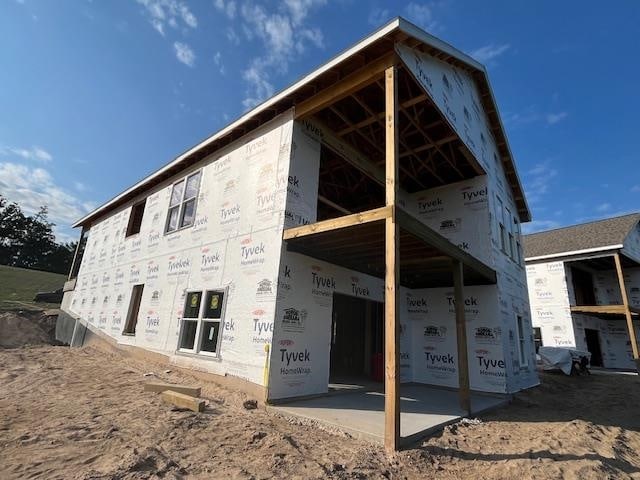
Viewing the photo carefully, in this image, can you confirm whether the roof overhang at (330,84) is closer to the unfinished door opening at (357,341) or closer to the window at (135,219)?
the window at (135,219)

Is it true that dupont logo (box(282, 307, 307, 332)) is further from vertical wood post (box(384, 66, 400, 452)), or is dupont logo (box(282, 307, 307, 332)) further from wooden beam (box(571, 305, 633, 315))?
wooden beam (box(571, 305, 633, 315))

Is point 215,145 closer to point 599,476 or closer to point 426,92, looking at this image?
point 426,92

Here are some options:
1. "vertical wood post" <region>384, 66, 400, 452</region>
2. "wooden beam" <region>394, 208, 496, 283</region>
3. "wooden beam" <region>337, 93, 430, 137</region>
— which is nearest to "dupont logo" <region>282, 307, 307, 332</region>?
"vertical wood post" <region>384, 66, 400, 452</region>

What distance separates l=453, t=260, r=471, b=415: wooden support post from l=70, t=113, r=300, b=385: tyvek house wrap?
12.3ft

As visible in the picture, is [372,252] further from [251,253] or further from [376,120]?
[376,120]

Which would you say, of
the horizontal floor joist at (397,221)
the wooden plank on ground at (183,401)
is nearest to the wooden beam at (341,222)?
the horizontal floor joist at (397,221)

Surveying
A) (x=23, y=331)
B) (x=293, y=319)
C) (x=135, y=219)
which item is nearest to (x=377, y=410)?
(x=293, y=319)

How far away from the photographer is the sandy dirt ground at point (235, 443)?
3.96 metres

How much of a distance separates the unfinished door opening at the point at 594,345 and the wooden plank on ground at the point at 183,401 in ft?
83.4

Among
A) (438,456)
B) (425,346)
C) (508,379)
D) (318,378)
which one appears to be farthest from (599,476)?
(425,346)

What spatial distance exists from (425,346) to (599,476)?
666 centimetres

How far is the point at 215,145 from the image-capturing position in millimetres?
10789

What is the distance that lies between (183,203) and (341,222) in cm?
738

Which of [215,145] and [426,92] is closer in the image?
[426,92]
